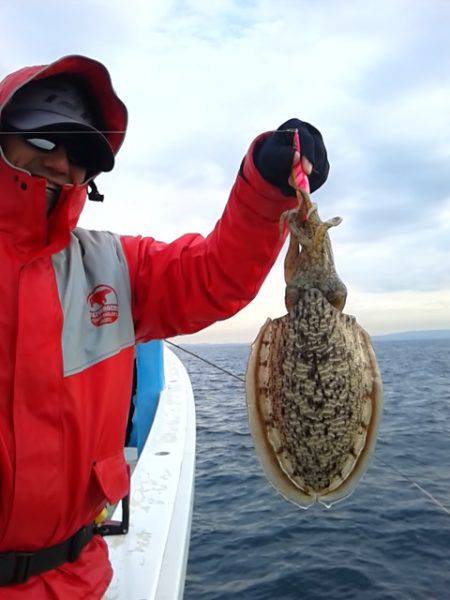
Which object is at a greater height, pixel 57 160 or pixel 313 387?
pixel 57 160

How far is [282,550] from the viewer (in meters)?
6.16

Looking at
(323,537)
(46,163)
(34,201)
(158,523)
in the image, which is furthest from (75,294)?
(323,537)

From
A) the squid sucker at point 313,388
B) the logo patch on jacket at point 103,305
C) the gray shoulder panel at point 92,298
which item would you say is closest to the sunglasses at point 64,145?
the gray shoulder panel at point 92,298

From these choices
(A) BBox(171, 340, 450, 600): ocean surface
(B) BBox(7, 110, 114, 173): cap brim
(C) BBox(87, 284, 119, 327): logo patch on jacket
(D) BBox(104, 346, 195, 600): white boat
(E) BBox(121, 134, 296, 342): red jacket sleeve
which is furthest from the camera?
(A) BBox(171, 340, 450, 600): ocean surface

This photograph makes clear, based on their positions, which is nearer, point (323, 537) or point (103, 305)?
point (103, 305)

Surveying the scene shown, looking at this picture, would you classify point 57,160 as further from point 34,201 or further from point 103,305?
point 103,305

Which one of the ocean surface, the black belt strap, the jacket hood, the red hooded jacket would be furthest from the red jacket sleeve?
the ocean surface

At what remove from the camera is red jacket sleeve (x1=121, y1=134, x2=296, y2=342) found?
86.9 inches

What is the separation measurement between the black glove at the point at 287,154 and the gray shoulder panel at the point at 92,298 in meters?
0.88

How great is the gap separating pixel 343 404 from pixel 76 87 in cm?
193

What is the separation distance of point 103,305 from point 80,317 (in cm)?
15

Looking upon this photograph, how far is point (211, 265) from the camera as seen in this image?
7.73ft

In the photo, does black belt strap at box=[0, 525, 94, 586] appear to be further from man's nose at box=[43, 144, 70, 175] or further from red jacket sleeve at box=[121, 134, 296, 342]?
man's nose at box=[43, 144, 70, 175]

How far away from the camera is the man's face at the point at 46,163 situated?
2125mm
